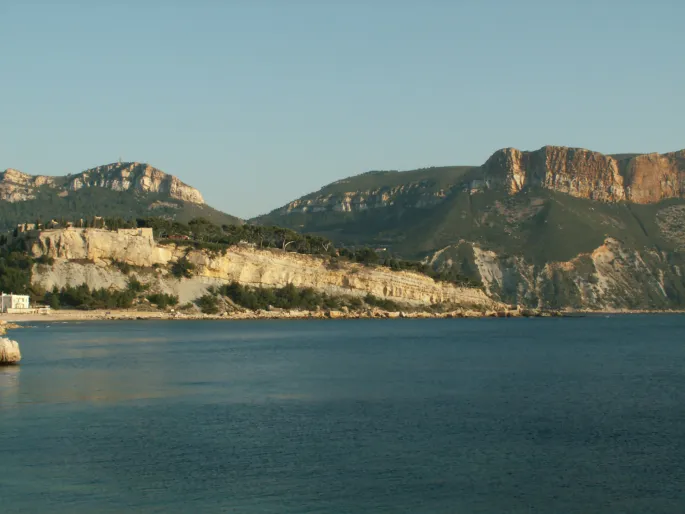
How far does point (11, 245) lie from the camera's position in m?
110

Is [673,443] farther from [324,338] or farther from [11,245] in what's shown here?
[11,245]

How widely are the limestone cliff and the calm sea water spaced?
5309 cm

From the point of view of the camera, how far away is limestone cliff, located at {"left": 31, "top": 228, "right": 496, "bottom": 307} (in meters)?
106

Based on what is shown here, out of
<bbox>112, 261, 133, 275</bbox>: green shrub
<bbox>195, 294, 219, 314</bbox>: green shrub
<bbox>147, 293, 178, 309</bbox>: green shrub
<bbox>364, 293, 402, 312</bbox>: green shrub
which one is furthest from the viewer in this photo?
<bbox>364, 293, 402, 312</bbox>: green shrub

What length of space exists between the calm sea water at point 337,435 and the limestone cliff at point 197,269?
174 feet

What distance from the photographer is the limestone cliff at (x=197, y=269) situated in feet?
347

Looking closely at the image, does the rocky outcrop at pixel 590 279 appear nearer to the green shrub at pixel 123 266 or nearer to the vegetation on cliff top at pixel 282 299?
the vegetation on cliff top at pixel 282 299

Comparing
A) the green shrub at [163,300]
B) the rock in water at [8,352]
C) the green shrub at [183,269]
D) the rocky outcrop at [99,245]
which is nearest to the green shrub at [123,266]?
the rocky outcrop at [99,245]

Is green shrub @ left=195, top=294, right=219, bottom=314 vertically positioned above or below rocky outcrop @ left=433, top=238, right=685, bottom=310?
below

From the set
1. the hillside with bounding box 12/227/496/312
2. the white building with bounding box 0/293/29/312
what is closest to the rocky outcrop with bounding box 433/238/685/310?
the hillside with bounding box 12/227/496/312

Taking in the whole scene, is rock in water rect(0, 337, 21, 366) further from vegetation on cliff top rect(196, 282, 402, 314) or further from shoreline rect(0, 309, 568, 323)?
vegetation on cliff top rect(196, 282, 402, 314)

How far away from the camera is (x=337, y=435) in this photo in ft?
90.1

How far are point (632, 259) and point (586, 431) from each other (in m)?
173

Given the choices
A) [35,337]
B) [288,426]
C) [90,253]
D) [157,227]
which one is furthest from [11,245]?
[288,426]
